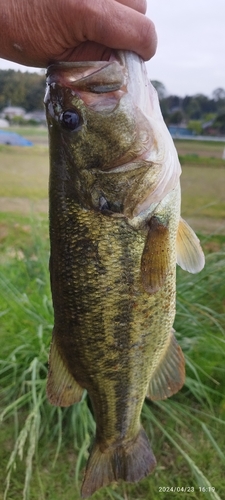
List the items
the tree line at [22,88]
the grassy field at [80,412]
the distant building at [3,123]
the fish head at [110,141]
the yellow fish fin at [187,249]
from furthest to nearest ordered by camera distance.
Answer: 1. the distant building at [3,123]
2. the tree line at [22,88]
3. the grassy field at [80,412]
4. the yellow fish fin at [187,249]
5. the fish head at [110,141]

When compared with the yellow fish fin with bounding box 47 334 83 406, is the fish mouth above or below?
above

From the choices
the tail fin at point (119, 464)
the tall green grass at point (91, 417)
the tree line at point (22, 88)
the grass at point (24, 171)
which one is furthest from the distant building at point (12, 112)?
the tail fin at point (119, 464)

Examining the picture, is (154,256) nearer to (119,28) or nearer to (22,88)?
(119,28)

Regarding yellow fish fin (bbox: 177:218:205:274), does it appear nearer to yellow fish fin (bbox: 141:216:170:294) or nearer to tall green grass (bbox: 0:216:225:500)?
yellow fish fin (bbox: 141:216:170:294)

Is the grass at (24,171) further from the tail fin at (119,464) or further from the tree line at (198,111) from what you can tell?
the tail fin at (119,464)

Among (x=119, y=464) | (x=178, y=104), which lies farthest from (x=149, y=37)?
(x=178, y=104)

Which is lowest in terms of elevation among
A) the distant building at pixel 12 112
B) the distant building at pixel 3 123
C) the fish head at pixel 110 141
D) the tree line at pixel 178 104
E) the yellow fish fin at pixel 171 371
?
the yellow fish fin at pixel 171 371

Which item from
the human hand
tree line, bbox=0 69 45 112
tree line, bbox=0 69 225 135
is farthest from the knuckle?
tree line, bbox=0 69 225 135
